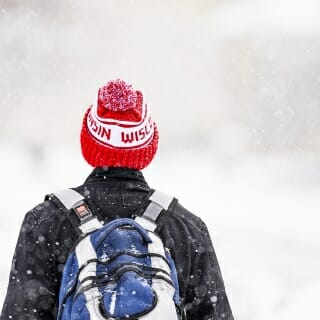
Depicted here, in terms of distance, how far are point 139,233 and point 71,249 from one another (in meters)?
0.32

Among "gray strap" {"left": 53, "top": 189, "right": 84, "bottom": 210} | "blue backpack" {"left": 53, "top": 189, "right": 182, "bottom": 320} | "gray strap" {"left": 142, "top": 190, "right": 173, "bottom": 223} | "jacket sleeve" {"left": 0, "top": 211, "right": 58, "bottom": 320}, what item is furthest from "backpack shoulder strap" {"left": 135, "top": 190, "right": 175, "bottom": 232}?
"jacket sleeve" {"left": 0, "top": 211, "right": 58, "bottom": 320}

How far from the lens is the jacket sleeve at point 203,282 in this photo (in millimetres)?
5184

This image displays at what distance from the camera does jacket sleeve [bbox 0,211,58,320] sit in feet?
16.3

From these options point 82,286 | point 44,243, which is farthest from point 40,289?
point 82,286

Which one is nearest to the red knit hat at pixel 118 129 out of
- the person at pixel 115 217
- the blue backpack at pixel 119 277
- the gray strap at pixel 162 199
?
the person at pixel 115 217

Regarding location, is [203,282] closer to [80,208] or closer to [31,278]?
[80,208]

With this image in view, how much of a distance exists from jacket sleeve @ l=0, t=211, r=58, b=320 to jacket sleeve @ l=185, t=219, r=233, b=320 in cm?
68

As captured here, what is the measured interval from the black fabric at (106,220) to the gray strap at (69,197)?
0.05 m

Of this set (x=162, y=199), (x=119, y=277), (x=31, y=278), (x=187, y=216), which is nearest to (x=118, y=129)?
(x=162, y=199)

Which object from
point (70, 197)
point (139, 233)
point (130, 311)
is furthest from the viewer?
point (70, 197)

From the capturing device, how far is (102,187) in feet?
17.0

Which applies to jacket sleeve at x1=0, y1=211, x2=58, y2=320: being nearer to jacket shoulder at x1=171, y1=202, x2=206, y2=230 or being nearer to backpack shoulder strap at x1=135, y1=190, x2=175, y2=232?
backpack shoulder strap at x1=135, y1=190, x2=175, y2=232

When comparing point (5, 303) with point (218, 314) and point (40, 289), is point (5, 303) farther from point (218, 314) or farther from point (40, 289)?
point (218, 314)

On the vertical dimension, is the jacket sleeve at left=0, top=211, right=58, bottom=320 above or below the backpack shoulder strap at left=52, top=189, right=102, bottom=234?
below
